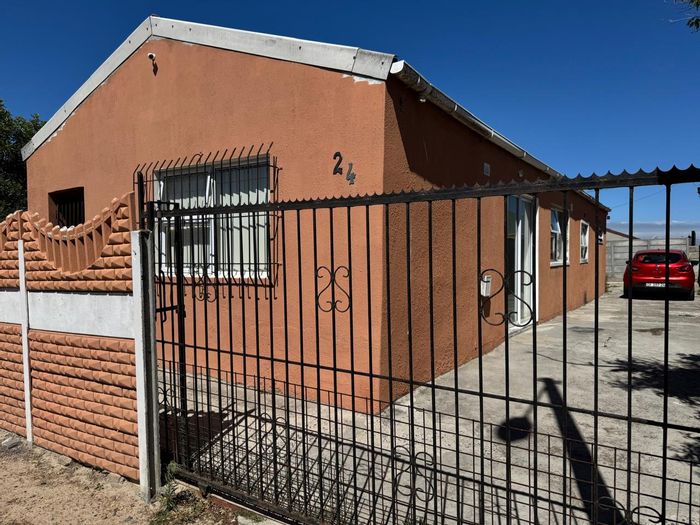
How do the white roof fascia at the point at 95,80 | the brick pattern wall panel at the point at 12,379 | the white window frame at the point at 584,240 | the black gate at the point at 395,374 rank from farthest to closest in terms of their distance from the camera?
the white window frame at the point at 584,240
the white roof fascia at the point at 95,80
the brick pattern wall panel at the point at 12,379
the black gate at the point at 395,374

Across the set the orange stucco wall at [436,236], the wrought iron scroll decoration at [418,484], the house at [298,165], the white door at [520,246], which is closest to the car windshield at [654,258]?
the white door at [520,246]

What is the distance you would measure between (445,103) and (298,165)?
1829 millimetres

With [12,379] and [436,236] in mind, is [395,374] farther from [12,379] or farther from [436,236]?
[12,379]

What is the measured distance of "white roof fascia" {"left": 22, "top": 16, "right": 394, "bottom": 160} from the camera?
436 centimetres

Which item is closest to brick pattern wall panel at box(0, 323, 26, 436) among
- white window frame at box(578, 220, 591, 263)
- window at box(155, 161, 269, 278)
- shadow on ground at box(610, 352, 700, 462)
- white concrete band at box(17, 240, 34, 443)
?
white concrete band at box(17, 240, 34, 443)

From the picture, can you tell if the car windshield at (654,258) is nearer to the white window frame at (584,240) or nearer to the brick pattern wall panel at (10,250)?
the white window frame at (584,240)

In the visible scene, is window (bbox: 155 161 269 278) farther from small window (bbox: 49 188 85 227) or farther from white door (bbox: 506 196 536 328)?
white door (bbox: 506 196 536 328)

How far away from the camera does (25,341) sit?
4098mm

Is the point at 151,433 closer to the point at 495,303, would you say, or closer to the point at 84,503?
the point at 84,503

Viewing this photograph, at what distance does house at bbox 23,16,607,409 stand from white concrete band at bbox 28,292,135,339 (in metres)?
0.51

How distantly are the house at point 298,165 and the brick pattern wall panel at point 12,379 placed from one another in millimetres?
1636

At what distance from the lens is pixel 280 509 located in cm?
284

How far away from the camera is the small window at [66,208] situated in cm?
759

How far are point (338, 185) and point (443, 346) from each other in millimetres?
2435
